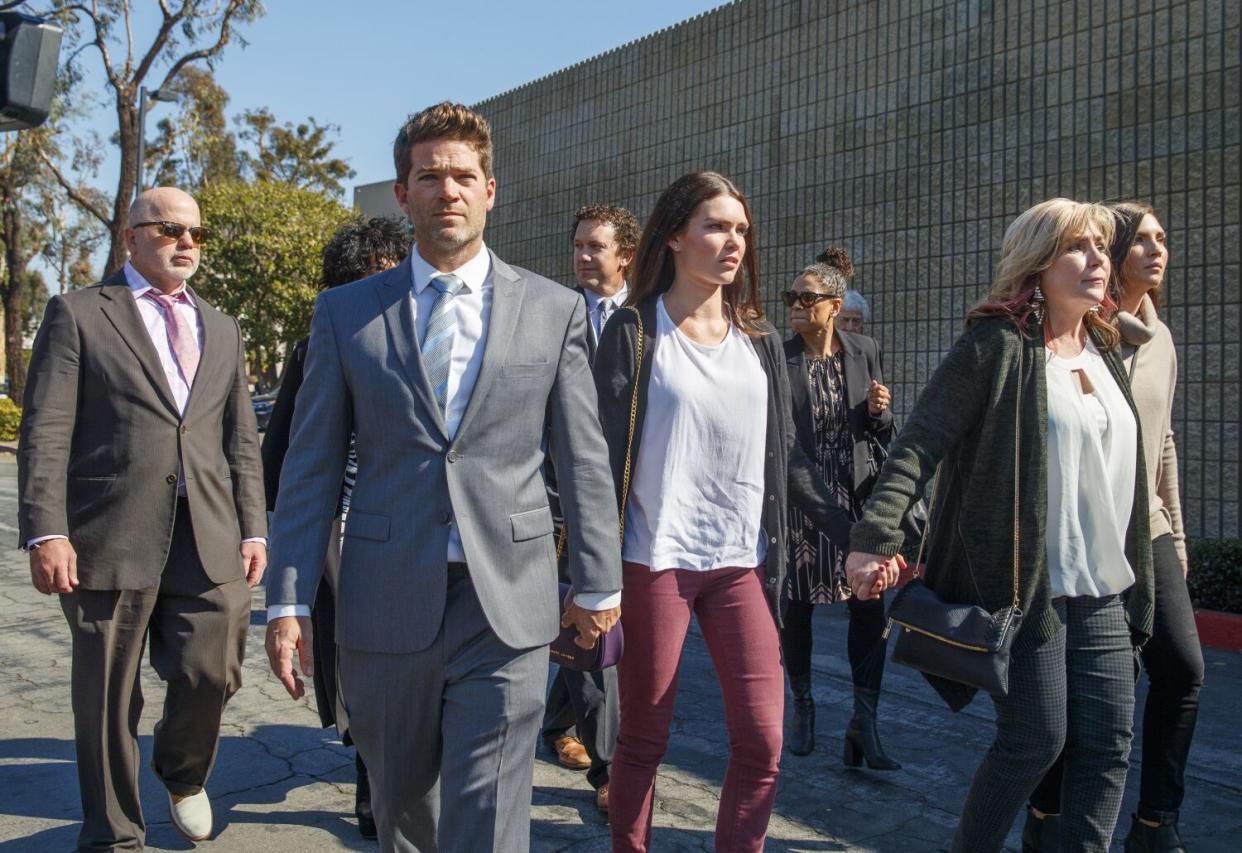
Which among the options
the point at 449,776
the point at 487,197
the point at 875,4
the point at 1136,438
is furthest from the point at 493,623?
the point at 875,4

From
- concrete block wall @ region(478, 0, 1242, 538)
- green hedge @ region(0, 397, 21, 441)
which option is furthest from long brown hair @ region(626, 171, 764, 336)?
green hedge @ region(0, 397, 21, 441)

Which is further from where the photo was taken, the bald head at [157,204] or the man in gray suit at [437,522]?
the bald head at [157,204]

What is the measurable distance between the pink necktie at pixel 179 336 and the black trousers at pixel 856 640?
89.7 inches

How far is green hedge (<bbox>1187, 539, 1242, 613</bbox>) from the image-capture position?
6422 mm

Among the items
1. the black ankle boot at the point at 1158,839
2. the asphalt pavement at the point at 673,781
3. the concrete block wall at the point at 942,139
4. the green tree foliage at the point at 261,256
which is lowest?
the asphalt pavement at the point at 673,781

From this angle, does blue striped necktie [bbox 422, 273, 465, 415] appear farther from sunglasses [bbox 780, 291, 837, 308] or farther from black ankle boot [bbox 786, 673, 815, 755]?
black ankle boot [bbox 786, 673, 815, 755]

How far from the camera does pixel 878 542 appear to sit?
3.01m

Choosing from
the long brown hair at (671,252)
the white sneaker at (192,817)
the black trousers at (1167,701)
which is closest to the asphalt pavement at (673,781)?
the white sneaker at (192,817)

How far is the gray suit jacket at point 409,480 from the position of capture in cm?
251

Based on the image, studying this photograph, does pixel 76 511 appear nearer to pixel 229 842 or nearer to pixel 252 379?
pixel 229 842

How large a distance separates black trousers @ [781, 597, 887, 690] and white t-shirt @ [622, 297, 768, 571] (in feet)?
4.44

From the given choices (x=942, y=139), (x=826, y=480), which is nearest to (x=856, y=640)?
(x=826, y=480)

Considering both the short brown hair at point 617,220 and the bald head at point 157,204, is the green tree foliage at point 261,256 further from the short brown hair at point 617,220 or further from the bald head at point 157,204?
the bald head at point 157,204

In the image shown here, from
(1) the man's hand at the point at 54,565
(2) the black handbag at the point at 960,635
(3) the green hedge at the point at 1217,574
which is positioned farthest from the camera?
(3) the green hedge at the point at 1217,574
